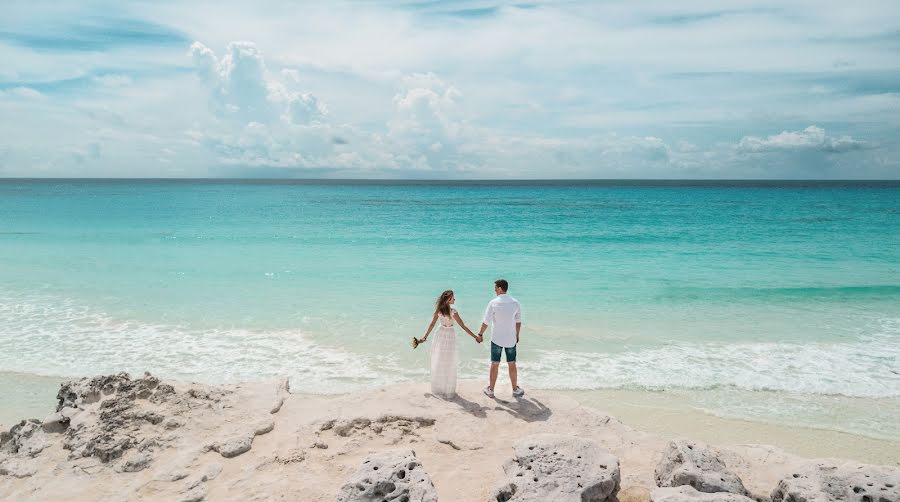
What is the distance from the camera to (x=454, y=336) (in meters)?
7.79

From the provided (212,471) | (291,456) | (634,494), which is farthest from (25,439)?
(634,494)

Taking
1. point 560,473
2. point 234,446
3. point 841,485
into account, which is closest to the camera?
point 841,485

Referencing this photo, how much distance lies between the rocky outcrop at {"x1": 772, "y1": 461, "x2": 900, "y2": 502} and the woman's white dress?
13.6ft

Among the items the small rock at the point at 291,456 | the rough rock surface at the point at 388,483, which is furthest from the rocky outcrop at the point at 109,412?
the rough rock surface at the point at 388,483

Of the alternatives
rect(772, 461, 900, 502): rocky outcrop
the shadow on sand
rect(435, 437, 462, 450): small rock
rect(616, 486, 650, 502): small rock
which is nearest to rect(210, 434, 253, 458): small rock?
rect(435, 437, 462, 450): small rock

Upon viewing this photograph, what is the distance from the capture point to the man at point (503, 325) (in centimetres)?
783

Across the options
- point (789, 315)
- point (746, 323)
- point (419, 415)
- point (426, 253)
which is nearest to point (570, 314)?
point (746, 323)

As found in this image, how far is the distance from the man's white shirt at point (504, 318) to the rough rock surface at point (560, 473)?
93.2 inches

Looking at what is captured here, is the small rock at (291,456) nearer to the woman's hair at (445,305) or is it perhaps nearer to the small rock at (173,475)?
the small rock at (173,475)

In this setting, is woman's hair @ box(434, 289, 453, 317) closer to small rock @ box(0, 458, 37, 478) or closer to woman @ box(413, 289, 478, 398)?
woman @ box(413, 289, 478, 398)

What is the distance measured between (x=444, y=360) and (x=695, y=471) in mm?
3620

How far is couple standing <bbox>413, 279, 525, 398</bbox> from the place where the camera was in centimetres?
766

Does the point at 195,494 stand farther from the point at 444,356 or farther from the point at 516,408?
the point at 516,408

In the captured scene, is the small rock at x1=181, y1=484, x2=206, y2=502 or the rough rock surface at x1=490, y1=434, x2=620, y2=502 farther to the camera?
the small rock at x1=181, y1=484, x2=206, y2=502
